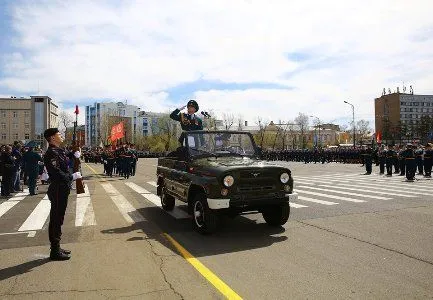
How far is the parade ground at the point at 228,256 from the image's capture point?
14.8 ft

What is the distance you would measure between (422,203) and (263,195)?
6.16 metres

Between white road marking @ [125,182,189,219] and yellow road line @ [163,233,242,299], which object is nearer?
yellow road line @ [163,233,242,299]

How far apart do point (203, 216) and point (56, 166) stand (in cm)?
268

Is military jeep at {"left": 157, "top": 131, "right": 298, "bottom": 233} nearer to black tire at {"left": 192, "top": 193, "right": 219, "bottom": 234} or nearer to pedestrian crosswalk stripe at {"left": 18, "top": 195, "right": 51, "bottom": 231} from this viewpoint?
black tire at {"left": 192, "top": 193, "right": 219, "bottom": 234}

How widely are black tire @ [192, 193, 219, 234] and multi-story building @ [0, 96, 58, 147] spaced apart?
406 ft

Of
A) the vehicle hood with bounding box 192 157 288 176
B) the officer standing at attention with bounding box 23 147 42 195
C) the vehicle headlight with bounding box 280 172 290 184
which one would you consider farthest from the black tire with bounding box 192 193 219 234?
the officer standing at attention with bounding box 23 147 42 195

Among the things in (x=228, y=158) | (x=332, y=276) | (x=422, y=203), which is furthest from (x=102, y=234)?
(x=422, y=203)

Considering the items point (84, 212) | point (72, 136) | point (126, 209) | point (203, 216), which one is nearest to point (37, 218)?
point (84, 212)

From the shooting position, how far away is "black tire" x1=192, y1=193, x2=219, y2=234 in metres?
7.05

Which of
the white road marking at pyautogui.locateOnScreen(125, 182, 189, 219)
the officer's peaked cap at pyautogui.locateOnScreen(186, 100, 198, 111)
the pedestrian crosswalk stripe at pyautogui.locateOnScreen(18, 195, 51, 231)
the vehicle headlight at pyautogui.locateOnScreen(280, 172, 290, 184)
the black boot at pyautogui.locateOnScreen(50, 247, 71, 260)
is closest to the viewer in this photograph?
the black boot at pyautogui.locateOnScreen(50, 247, 71, 260)

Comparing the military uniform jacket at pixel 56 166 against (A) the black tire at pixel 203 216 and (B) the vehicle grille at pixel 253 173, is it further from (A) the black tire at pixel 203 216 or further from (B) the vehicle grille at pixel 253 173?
(B) the vehicle grille at pixel 253 173

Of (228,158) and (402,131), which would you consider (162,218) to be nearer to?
(228,158)

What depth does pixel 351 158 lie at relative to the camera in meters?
41.3

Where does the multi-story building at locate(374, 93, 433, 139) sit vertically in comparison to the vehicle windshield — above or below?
above
